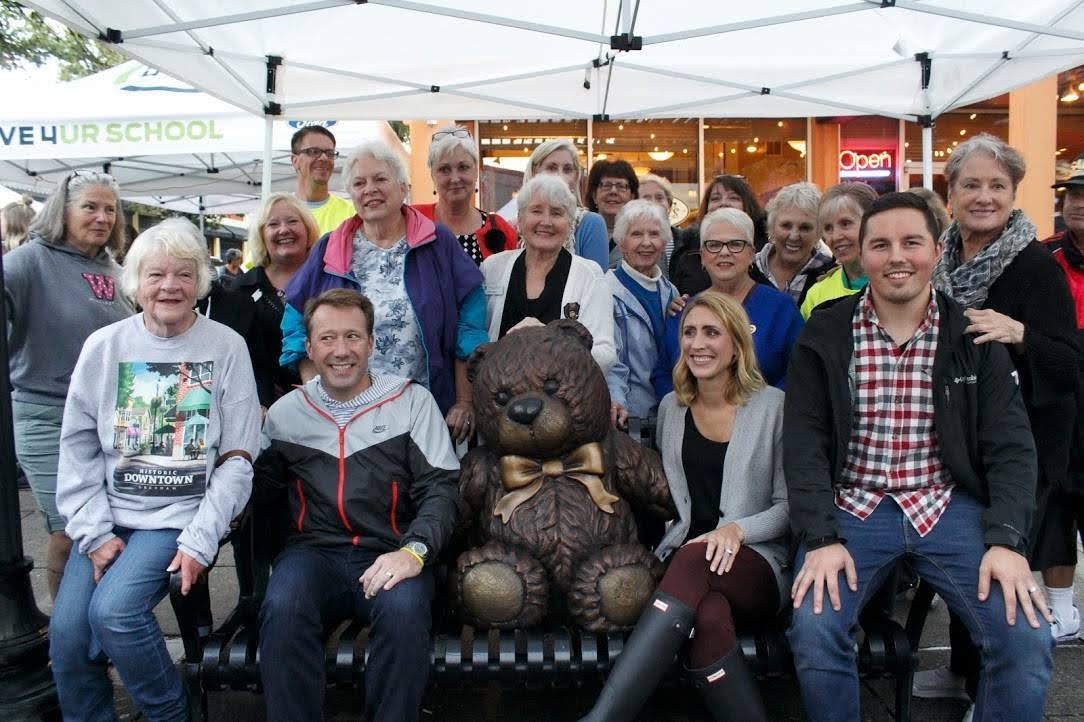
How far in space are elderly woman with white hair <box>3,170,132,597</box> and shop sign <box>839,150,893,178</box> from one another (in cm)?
934

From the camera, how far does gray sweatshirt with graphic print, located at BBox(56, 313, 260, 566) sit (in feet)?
8.13

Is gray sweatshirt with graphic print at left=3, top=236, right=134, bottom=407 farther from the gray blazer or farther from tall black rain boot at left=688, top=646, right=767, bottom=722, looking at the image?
tall black rain boot at left=688, top=646, right=767, bottom=722

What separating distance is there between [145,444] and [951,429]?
247 centimetres

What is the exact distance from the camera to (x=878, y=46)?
210 inches

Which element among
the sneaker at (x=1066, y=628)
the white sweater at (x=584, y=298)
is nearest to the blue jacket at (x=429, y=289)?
the white sweater at (x=584, y=298)

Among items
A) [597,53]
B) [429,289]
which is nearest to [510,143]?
[597,53]

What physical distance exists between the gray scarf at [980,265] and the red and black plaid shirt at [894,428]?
38cm

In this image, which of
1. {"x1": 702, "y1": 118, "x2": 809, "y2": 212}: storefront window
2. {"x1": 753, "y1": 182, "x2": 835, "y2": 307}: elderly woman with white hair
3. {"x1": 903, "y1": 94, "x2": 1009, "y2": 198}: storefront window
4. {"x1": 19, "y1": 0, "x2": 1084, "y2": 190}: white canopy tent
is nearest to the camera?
{"x1": 753, "y1": 182, "x2": 835, "y2": 307}: elderly woman with white hair

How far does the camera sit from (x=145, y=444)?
8.31 ft

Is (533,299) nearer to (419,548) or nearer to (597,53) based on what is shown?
(419,548)

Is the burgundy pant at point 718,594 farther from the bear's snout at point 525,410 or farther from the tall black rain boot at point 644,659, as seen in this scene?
the bear's snout at point 525,410

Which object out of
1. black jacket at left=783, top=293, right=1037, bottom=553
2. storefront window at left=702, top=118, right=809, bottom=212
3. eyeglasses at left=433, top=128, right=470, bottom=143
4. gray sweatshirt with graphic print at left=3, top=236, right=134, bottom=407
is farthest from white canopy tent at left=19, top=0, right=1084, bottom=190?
storefront window at left=702, top=118, right=809, bottom=212

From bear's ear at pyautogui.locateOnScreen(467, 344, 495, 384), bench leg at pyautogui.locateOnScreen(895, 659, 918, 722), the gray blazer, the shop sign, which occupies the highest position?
the shop sign

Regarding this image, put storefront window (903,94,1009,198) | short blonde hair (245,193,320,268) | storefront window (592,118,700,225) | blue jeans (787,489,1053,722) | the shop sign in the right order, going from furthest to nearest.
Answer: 1. the shop sign
2. storefront window (592,118,700,225)
3. storefront window (903,94,1009,198)
4. short blonde hair (245,193,320,268)
5. blue jeans (787,489,1053,722)
